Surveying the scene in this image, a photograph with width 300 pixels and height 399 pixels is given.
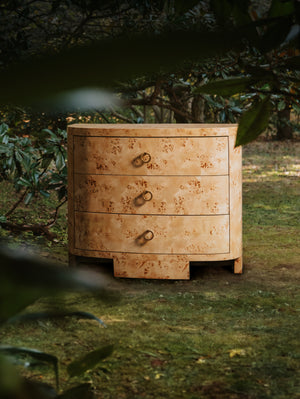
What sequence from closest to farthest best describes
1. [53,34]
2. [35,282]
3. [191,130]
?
1. [35,282]
2. [191,130]
3. [53,34]

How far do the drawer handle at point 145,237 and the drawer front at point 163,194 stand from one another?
120 millimetres

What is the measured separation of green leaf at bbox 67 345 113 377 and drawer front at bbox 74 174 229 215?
2759 millimetres

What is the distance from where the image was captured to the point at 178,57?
8.2 inches

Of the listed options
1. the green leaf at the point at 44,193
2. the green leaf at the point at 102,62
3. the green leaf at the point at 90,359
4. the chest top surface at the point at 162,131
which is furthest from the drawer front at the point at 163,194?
the green leaf at the point at 102,62

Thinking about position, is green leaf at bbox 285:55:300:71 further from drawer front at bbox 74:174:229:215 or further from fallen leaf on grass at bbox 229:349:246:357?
drawer front at bbox 74:174:229:215

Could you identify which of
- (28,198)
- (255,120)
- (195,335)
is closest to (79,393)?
(255,120)

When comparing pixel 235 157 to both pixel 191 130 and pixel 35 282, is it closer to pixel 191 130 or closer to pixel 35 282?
pixel 191 130

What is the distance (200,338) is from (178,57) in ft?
8.25

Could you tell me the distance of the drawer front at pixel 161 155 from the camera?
10.8 ft

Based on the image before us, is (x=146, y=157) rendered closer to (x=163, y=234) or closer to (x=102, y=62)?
(x=163, y=234)

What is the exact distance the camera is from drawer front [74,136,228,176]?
3.30 m

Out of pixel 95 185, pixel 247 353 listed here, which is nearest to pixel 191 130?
pixel 95 185

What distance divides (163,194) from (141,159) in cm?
23

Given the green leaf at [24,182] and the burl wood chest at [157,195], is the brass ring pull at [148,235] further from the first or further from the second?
the green leaf at [24,182]
